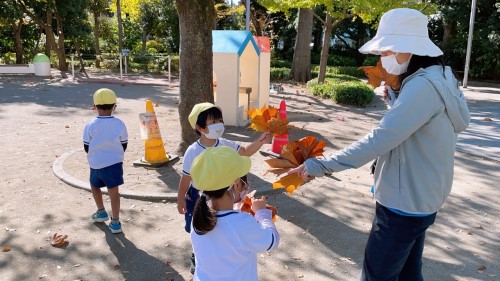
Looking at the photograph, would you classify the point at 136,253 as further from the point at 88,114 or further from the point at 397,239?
the point at 88,114

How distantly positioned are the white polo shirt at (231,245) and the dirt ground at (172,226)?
1.78m

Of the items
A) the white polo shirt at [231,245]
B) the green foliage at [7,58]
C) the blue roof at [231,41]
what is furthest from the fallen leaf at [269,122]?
the green foliage at [7,58]

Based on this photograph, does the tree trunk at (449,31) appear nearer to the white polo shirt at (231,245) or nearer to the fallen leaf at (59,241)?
the fallen leaf at (59,241)

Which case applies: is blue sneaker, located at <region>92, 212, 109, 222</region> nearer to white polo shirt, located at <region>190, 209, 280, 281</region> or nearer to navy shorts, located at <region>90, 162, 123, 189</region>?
navy shorts, located at <region>90, 162, 123, 189</region>

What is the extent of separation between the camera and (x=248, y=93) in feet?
35.4

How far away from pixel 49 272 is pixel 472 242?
165 inches

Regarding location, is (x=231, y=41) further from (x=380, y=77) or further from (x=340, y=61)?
(x=340, y=61)

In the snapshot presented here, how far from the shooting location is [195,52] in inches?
280

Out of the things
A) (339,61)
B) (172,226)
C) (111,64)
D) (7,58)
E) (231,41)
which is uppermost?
(231,41)

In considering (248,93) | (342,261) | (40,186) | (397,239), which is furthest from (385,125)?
(248,93)

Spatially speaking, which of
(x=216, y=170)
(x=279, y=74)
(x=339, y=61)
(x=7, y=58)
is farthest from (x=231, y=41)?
(x=7, y=58)

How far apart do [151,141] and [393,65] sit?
→ 512 centimetres

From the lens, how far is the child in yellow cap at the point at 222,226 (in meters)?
2.15

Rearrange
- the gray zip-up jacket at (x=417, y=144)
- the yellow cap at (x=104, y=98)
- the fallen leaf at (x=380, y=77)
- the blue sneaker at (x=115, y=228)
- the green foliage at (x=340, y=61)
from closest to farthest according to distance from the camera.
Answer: the gray zip-up jacket at (x=417, y=144)
the fallen leaf at (x=380, y=77)
the yellow cap at (x=104, y=98)
the blue sneaker at (x=115, y=228)
the green foliage at (x=340, y=61)
